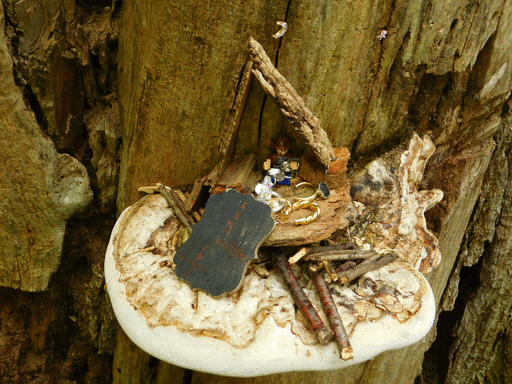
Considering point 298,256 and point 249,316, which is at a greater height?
point 298,256

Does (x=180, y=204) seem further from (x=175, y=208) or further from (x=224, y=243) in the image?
(x=224, y=243)

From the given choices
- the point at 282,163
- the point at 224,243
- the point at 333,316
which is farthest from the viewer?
the point at 282,163

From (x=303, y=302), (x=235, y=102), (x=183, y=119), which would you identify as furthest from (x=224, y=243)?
(x=183, y=119)

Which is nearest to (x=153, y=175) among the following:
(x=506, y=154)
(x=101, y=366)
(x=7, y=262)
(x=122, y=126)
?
(x=122, y=126)

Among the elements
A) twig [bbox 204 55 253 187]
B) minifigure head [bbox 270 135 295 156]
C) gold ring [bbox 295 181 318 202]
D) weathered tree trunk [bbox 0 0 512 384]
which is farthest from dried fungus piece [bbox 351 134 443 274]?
twig [bbox 204 55 253 187]

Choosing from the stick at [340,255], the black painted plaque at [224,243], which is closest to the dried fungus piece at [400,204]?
the stick at [340,255]
